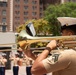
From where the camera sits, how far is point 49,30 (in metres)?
57.5

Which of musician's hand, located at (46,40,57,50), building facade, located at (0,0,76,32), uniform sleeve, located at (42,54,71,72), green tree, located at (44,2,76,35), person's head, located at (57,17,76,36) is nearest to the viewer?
uniform sleeve, located at (42,54,71,72)

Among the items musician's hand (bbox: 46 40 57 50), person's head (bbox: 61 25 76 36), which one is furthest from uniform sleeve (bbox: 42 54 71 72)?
person's head (bbox: 61 25 76 36)

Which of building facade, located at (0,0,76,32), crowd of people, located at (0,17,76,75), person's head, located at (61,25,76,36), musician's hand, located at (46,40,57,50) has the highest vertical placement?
person's head, located at (61,25,76,36)

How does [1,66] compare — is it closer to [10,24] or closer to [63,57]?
[63,57]

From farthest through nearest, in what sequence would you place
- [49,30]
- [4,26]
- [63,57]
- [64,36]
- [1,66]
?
[4,26] < [49,30] < [1,66] < [64,36] < [63,57]

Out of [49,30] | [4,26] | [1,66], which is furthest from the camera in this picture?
[4,26]

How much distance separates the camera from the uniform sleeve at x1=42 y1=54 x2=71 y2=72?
2.91 m

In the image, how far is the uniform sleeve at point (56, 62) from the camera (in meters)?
2.91

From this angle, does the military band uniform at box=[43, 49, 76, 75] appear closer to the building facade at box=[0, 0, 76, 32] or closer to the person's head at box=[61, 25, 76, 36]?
the person's head at box=[61, 25, 76, 36]

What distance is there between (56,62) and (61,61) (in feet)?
0.14

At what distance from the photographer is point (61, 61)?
2.91 meters

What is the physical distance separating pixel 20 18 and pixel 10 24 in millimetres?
3624

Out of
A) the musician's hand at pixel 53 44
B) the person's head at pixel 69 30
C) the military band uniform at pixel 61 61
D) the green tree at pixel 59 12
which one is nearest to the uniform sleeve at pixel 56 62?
the military band uniform at pixel 61 61

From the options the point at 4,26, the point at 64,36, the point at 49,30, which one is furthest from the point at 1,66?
the point at 4,26
